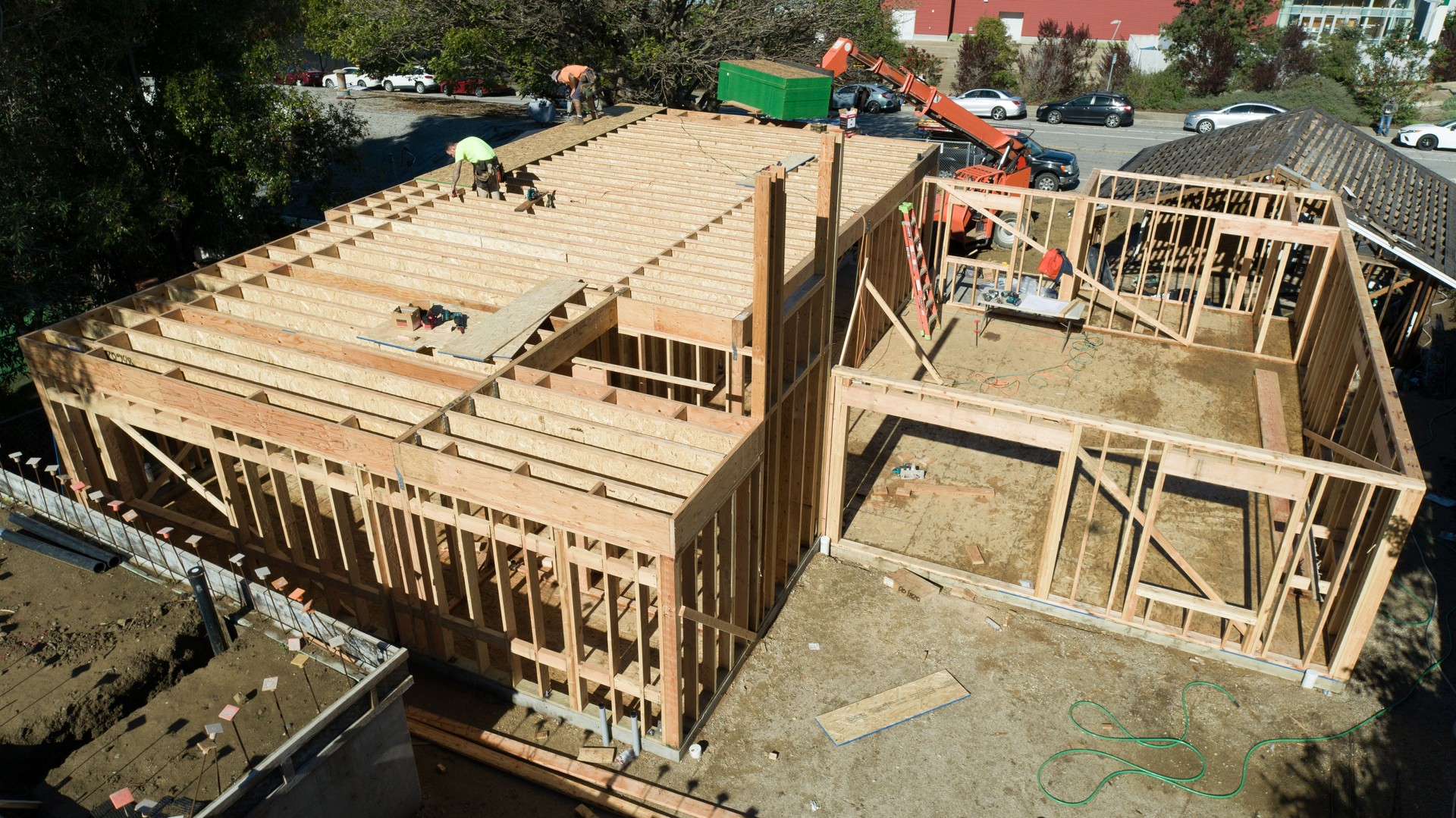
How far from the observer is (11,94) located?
46.2 ft

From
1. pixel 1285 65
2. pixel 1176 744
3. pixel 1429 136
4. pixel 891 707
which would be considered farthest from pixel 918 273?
pixel 1285 65

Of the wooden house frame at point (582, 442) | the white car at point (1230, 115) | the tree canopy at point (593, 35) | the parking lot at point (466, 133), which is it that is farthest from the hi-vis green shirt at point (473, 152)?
the white car at point (1230, 115)

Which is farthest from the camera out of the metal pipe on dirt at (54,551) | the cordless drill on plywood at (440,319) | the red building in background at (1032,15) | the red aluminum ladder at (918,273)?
the red building in background at (1032,15)

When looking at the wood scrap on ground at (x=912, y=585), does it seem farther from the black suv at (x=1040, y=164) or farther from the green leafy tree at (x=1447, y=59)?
the green leafy tree at (x=1447, y=59)

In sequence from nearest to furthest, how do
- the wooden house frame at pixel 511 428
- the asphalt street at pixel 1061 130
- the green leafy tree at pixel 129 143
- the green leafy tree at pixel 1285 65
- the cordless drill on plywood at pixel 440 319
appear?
1. the wooden house frame at pixel 511 428
2. the cordless drill on plywood at pixel 440 319
3. the green leafy tree at pixel 129 143
4. the asphalt street at pixel 1061 130
5. the green leafy tree at pixel 1285 65

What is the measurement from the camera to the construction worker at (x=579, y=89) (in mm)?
20016

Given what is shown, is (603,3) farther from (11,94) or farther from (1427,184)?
(1427,184)

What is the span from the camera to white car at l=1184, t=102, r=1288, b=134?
38803mm

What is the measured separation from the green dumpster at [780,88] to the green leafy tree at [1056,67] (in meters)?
33.9

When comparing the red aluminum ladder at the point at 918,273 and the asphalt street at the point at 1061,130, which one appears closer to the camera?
the red aluminum ladder at the point at 918,273

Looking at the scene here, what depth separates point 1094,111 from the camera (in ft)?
134

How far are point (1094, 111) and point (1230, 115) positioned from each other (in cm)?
555

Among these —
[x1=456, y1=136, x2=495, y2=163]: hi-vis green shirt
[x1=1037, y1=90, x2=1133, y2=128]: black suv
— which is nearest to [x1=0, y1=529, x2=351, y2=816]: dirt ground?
[x1=456, y1=136, x2=495, y2=163]: hi-vis green shirt

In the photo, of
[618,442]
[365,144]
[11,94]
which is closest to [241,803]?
[618,442]
